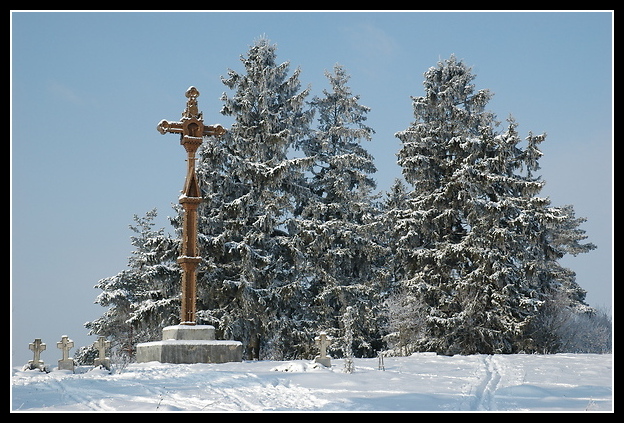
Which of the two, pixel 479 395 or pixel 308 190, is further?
pixel 308 190

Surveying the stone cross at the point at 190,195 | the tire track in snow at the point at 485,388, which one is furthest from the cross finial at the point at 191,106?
the tire track in snow at the point at 485,388

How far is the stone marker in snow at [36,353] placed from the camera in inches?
500

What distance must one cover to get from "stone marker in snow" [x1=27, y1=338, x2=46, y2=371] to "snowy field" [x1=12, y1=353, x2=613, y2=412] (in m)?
0.38

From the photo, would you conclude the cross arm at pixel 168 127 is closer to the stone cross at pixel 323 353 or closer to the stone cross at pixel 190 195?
the stone cross at pixel 190 195

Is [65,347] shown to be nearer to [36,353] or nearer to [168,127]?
[36,353]

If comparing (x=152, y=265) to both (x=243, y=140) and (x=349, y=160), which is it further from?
(x=349, y=160)

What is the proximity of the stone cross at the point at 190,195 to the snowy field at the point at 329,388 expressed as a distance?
3.09m

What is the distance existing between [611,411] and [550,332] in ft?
50.7

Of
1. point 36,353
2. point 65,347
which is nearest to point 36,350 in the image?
point 36,353

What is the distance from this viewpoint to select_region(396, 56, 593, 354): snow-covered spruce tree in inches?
830

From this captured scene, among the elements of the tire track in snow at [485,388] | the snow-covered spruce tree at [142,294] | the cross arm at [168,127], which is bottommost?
the tire track in snow at [485,388]

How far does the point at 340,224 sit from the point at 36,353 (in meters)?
12.3

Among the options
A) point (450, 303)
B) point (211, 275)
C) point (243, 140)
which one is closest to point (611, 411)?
point (450, 303)

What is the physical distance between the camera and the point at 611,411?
692 centimetres
